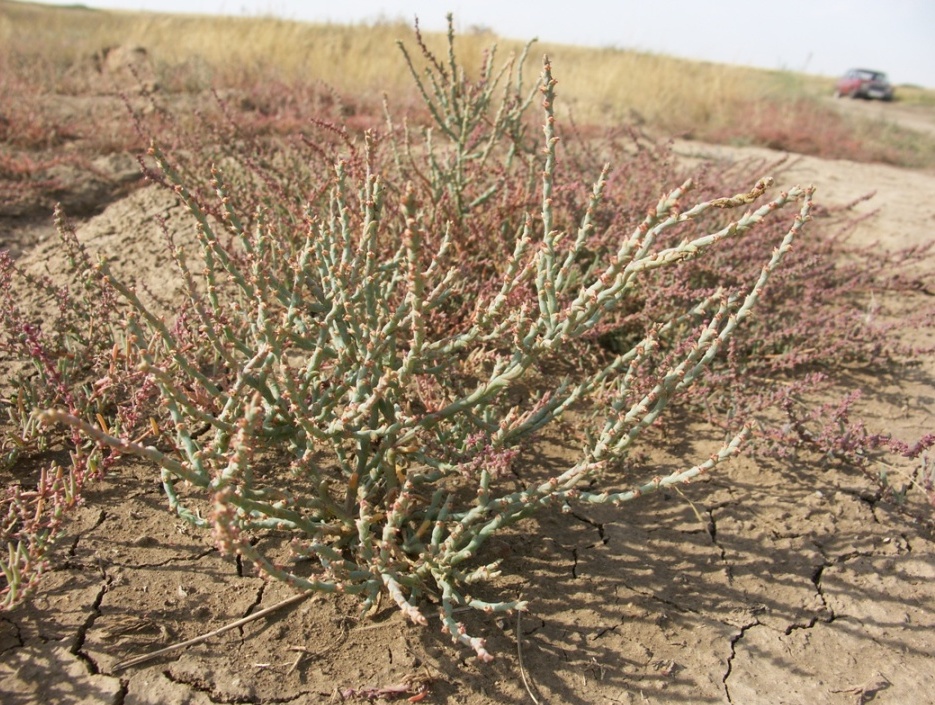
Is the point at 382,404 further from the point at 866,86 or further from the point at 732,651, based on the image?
the point at 866,86

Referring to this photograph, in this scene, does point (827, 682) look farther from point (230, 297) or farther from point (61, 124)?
point (61, 124)

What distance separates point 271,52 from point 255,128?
4.63 metres

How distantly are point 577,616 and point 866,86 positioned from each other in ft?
81.4

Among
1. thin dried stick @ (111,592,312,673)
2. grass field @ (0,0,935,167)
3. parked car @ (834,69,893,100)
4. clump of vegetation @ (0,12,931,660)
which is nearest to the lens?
clump of vegetation @ (0,12,931,660)

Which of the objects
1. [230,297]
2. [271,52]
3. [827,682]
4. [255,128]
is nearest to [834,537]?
[827,682]

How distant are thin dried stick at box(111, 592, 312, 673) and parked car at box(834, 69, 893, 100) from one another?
2494 centimetres

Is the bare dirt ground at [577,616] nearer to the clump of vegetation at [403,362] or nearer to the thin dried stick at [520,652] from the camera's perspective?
the thin dried stick at [520,652]

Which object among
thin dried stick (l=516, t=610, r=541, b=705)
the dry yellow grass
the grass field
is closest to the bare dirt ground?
thin dried stick (l=516, t=610, r=541, b=705)

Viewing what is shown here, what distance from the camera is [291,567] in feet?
6.52

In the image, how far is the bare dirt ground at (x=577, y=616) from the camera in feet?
5.66

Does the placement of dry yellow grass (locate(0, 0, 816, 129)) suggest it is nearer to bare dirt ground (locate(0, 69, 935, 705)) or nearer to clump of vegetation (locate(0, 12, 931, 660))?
clump of vegetation (locate(0, 12, 931, 660))

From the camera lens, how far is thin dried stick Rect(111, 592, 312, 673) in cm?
172

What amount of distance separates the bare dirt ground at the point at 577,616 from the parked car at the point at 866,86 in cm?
2358

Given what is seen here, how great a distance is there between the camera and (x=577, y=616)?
1962mm
